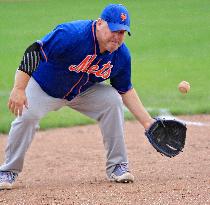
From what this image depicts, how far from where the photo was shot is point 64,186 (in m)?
5.74

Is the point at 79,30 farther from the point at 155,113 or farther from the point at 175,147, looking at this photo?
the point at 155,113

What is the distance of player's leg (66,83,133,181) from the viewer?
5.89 metres

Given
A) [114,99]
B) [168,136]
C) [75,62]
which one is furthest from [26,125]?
[168,136]

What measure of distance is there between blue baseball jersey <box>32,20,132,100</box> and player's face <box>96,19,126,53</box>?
0.23ft

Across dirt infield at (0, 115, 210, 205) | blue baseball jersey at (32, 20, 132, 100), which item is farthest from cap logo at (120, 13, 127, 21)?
dirt infield at (0, 115, 210, 205)

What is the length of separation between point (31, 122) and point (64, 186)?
55 cm

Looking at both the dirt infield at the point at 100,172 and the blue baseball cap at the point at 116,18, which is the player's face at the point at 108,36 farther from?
the dirt infield at the point at 100,172

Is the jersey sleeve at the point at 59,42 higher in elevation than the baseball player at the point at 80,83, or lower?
higher

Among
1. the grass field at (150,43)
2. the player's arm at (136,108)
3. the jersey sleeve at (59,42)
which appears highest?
the jersey sleeve at (59,42)

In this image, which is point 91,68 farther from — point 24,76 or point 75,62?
point 24,76

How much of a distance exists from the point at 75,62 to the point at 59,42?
9.2 inches

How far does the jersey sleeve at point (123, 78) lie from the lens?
5781 mm

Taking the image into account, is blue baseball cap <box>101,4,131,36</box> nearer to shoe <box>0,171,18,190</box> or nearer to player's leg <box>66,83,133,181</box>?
player's leg <box>66,83,133,181</box>

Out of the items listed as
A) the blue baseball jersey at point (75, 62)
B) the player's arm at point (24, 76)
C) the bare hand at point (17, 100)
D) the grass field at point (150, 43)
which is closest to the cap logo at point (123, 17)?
the blue baseball jersey at point (75, 62)
